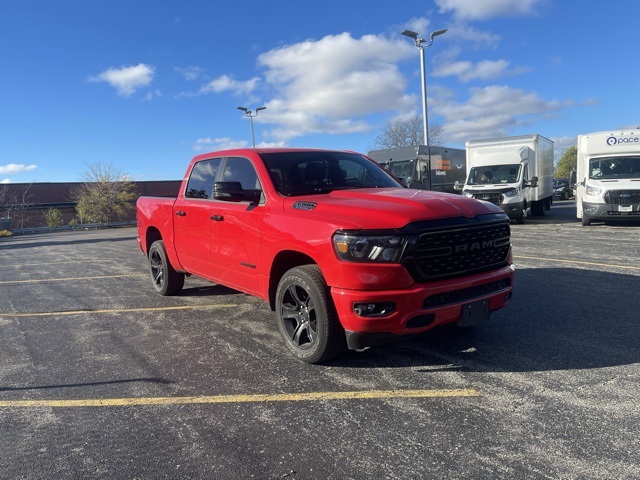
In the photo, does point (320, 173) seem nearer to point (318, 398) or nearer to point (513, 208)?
point (318, 398)

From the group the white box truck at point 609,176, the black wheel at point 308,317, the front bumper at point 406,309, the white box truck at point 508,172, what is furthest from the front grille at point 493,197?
the black wheel at point 308,317

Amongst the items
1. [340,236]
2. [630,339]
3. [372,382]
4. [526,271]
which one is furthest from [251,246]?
[526,271]

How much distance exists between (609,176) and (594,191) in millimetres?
781

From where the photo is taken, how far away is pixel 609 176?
47.5 feet

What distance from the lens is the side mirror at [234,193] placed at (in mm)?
4555

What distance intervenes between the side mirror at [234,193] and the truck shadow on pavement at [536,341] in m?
1.78

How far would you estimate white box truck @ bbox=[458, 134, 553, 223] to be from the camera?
16.5 metres

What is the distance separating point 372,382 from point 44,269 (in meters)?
10.1

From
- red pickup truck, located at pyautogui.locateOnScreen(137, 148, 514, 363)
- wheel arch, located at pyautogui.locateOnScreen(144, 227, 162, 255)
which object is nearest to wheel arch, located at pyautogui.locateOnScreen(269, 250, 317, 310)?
red pickup truck, located at pyautogui.locateOnScreen(137, 148, 514, 363)

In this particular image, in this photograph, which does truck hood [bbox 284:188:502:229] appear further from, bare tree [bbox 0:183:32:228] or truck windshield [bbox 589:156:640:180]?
bare tree [bbox 0:183:32:228]

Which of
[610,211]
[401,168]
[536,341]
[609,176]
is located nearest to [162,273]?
[536,341]

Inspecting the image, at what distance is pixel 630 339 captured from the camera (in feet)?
14.4

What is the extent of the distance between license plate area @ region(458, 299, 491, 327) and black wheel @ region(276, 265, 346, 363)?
0.98m

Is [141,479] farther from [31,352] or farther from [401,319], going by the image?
[31,352]
